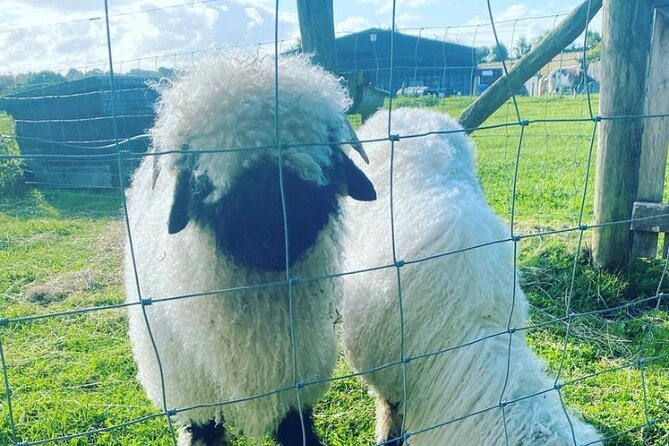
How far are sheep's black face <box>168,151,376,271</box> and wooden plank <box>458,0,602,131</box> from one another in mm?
2308

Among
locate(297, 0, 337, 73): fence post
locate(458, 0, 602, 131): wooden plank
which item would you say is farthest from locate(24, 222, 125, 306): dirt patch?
locate(458, 0, 602, 131): wooden plank

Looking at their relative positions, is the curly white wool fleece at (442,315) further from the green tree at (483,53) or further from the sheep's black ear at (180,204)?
the green tree at (483,53)

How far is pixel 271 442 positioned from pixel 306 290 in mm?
1041

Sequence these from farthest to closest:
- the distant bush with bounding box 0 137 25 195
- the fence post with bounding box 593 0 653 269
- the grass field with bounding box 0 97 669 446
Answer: the distant bush with bounding box 0 137 25 195 → the fence post with bounding box 593 0 653 269 → the grass field with bounding box 0 97 669 446

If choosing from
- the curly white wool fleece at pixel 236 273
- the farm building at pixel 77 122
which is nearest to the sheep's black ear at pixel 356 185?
the curly white wool fleece at pixel 236 273

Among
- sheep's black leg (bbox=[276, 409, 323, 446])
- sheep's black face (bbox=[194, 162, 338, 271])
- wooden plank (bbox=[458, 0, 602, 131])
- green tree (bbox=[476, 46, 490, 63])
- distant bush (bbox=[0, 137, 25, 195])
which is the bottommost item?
sheep's black leg (bbox=[276, 409, 323, 446])

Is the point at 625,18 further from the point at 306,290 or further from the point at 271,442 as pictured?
the point at 271,442

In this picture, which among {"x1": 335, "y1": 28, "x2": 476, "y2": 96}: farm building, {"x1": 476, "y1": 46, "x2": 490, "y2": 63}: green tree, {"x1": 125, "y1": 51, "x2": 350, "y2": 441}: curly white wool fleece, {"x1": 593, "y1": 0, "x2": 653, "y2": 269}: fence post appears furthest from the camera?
{"x1": 476, "y1": 46, "x2": 490, "y2": 63}: green tree

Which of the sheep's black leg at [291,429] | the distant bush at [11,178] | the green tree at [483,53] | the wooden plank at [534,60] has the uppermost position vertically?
the green tree at [483,53]

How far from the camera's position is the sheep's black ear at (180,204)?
187cm

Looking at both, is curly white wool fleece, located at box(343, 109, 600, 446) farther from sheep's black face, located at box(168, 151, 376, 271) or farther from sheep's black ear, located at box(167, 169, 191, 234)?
sheep's black ear, located at box(167, 169, 191, 234)

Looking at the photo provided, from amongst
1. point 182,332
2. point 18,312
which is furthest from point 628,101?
point 18,312

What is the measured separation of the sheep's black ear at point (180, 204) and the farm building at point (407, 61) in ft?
10.3

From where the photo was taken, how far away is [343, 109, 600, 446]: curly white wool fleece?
197 centimetres
